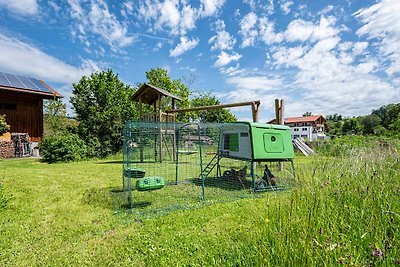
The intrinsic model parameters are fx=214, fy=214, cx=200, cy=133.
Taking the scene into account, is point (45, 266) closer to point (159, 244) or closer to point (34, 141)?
point (159, 244)

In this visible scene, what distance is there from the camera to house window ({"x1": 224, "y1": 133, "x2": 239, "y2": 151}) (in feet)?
19.8

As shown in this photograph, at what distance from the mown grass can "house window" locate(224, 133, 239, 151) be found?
6.17ft

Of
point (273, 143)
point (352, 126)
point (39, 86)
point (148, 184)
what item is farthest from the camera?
point (352, 126)

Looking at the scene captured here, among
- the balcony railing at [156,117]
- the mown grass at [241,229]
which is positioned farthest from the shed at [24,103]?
the mown grass at [241,229]

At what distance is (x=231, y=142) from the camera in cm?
633

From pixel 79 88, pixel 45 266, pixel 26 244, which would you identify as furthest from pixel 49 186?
pixel 79 88

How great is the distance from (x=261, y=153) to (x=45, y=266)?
4.54m

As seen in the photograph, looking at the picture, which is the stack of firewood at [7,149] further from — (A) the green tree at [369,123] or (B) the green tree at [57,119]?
(A) the green tree at [369,123]

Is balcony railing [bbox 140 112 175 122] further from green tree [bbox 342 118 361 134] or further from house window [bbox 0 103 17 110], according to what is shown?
green tree [bbox 342 118 361 134]

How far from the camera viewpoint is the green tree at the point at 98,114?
12.9m

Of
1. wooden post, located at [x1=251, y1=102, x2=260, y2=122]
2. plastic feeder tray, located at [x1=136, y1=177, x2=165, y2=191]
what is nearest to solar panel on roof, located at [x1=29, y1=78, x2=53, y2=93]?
wooden post, located at [x1=251, y1=102, x2=260, y2=122]

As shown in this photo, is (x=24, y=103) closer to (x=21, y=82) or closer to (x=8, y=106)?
(x=8, y=106)

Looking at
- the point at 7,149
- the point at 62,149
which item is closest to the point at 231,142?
the point at 62,149

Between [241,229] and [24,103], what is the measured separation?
18041 millimetres
